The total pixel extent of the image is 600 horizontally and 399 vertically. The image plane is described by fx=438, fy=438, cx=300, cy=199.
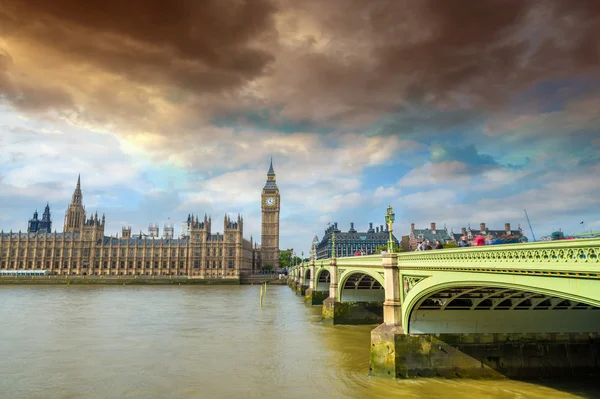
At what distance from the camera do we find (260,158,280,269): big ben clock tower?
163250 mm

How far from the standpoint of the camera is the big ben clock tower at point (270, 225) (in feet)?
536

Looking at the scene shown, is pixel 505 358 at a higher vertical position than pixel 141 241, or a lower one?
lower

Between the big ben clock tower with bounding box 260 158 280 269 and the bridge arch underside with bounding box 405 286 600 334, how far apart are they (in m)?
140

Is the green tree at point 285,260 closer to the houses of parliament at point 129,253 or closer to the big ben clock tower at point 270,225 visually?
the big ben clock tower at point 270,225

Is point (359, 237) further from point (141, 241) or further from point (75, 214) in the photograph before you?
point (75, 214)

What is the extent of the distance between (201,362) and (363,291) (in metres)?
23.4

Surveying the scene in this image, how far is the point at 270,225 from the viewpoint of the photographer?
169 m

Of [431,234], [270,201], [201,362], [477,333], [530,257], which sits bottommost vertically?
[201,362]

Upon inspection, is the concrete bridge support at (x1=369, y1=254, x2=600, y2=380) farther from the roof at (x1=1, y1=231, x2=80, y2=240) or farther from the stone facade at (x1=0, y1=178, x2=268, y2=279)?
the roof at (x1=1, y1=231, x2=80, y2=240)

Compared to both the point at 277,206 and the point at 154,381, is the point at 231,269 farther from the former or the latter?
the point at 154,381

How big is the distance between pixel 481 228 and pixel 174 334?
87976 mm

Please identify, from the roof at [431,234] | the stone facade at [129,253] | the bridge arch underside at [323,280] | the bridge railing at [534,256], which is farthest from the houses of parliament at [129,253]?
the bridge railing at [534,256]

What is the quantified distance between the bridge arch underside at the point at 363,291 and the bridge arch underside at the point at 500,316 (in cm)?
2226

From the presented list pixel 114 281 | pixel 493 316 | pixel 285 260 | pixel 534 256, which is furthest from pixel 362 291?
pixel 285 260
